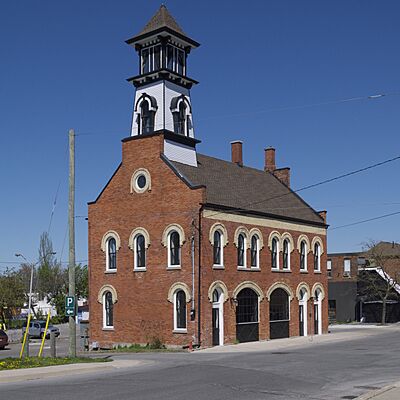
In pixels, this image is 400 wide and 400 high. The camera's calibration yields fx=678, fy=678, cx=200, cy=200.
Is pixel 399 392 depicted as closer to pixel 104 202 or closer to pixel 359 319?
pixel 104 202

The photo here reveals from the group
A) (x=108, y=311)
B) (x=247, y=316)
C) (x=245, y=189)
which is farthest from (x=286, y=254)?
(x=108, y=311)

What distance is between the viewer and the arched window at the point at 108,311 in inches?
1658

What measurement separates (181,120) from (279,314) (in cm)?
1422

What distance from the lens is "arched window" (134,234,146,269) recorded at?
40.5 m

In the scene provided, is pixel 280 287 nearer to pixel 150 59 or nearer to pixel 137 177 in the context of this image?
pixel 137 177

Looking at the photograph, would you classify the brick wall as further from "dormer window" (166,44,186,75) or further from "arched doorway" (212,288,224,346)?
"dormer window" (166,44,186,75)

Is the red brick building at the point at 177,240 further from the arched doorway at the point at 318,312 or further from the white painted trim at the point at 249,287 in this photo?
the arched doorway at the point at 318,312

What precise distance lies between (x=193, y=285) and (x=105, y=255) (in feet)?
25.5

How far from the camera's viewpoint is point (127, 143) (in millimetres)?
42219

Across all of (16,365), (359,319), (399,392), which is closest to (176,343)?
(16,365)

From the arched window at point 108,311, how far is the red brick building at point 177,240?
0.07 metres

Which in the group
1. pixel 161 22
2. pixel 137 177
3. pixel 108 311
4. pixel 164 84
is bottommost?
pixel 108 311

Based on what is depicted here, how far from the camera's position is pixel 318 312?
49.6 m

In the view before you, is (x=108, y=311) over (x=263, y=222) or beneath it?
beneath
